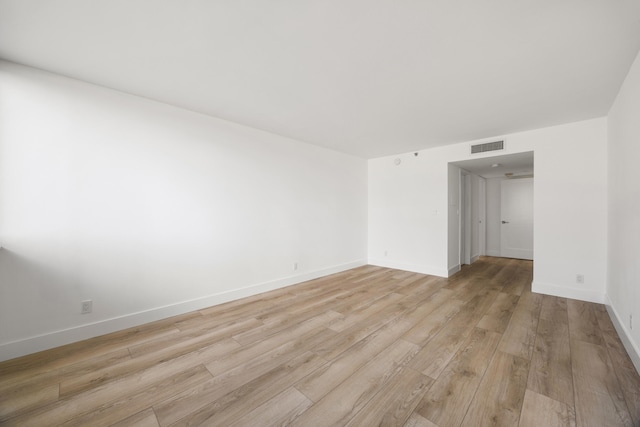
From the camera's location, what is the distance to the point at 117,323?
2408 mm

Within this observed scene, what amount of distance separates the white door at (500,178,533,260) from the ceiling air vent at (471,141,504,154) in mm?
3215

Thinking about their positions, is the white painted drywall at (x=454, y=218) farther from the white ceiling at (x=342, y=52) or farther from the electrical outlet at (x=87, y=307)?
the electrical outlet at (x=87, y=307)

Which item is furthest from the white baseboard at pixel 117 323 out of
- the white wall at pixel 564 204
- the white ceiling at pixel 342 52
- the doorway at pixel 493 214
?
the doorway at pixel 493 214

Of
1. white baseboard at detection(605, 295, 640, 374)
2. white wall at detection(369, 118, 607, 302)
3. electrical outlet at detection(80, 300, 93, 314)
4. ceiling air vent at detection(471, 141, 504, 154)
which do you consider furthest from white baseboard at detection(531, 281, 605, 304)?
electrical outlet at detection(80, 300, 93, 314)

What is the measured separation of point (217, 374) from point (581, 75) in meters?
3.99

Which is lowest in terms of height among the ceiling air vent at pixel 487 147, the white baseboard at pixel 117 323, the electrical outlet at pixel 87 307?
the white baseboard at pixel 117 323

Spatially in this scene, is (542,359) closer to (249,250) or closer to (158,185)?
(249,250)

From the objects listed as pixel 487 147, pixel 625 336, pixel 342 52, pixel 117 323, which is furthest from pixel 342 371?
pixel 487 147

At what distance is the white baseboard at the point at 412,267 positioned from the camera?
4449 millimetres

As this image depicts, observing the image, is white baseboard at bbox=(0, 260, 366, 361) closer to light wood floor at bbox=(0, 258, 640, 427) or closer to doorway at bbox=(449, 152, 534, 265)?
light wood floor at bbox=(0, 258, 640, 427)

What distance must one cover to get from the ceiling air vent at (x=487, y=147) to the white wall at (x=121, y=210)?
3210mm

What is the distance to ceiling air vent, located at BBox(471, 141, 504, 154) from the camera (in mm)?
3783

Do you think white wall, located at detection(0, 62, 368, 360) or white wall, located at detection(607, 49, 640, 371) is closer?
white wall, located at detection(607, 49, 640, 371)

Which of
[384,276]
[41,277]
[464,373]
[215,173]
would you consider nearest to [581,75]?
[464,373]
